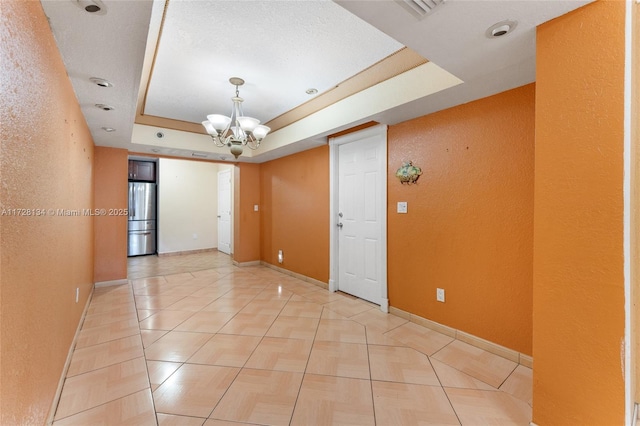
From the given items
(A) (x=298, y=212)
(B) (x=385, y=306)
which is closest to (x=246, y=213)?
(A) (x=298, y=212)

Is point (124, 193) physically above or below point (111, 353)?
above

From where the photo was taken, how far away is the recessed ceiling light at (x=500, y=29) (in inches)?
52.0

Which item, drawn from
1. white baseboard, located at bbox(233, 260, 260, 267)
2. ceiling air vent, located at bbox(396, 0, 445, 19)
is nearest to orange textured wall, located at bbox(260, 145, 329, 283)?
white baseboard, located at bbox(233, 260, 260, 267)

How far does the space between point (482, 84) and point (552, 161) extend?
Answer: 3.07ft

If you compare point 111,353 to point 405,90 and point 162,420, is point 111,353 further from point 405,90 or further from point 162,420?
point 405,90

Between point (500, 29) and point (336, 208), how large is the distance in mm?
2628

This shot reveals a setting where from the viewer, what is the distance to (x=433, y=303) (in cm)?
260

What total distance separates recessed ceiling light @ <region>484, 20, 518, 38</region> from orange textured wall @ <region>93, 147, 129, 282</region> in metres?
4.62

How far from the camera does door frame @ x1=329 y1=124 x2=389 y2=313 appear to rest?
3.03 metres

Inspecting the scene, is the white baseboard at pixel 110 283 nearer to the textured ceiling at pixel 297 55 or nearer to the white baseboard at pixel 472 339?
the textured ceiling at pixel 297 55

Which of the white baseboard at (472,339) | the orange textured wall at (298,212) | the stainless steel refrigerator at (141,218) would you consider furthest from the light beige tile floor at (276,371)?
the stainless steel refrigerator at (141,218)

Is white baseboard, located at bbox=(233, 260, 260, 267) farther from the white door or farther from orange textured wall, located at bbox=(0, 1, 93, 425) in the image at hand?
orange textured wall, located at bbox=(0, 1, 93, 425)

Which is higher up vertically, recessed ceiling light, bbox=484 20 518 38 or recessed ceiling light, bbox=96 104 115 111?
recessed ceiling light, bbox=96 104 115 111

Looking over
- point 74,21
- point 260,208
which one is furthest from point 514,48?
point 260,208
